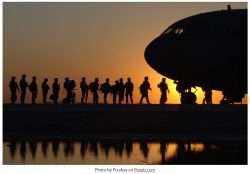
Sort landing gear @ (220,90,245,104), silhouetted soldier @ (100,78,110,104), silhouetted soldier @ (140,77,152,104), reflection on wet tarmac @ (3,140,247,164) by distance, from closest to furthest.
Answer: reflection on wet tarmac @ (3,140,247,164)
landing gear @ (220,90,245,104)
silhouetted soldier @ (100,78,110,104)
silhouetted soldier @ (140,77,152,104)

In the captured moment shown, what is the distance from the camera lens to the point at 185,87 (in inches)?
1353

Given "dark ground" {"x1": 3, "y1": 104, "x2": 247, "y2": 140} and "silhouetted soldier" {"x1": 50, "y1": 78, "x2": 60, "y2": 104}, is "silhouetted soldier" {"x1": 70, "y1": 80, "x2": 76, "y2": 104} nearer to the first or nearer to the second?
"silhouetted soldier" {"x1": 50, "y1": 78, "x2": 60, "y2": 104}

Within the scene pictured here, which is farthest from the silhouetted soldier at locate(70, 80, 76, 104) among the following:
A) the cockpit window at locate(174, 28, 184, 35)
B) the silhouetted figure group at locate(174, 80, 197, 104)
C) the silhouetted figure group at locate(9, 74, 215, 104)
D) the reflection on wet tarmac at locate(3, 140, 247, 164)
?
the reflection on wet tarmac at locate(3, 140, 247, 164)

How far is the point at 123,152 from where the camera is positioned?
18562mm

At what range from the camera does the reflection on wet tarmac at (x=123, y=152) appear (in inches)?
662

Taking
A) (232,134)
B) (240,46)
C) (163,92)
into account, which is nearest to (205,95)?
(163,92)

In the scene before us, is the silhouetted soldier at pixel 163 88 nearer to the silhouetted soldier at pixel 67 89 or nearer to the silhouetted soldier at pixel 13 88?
the silhouetted soldier at pixel 67 89

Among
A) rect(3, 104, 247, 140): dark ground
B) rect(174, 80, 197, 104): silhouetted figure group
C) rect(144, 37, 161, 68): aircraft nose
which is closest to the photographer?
rect(3, 104, 247, 140): dark ground

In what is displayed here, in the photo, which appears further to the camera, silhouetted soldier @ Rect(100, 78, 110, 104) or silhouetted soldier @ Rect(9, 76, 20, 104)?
silhouetted soldier @ Rect(100, 78, 110, 104)

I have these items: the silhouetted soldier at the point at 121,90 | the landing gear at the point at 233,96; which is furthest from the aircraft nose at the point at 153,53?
the silhouetted soldier at the point at 121,90

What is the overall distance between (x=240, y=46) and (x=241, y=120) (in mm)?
5647

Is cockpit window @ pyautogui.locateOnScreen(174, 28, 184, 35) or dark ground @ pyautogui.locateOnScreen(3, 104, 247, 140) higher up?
cockpit window @ pyautogui.locateOnScreen(174, 28, 184, 35)

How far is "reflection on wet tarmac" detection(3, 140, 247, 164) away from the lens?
1681 cm

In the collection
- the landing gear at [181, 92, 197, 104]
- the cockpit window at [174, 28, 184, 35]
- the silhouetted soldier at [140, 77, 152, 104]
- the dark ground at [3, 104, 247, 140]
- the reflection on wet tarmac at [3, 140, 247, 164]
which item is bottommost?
the reflection on wet tarmac at [3, 140, 247, 164]
